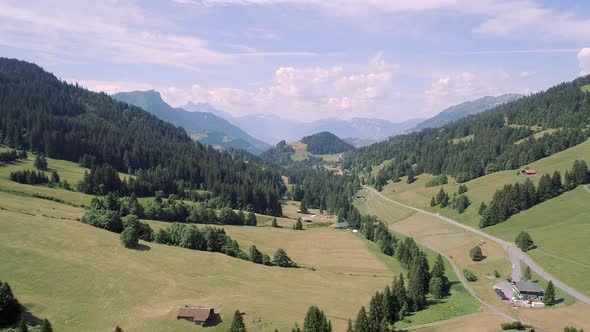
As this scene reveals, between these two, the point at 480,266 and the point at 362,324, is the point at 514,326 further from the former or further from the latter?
the point at 480,266

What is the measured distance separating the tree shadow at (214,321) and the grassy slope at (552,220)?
7336 centimetres

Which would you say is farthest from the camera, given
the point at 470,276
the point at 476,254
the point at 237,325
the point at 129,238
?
the point at 476,254

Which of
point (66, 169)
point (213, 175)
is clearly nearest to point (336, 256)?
point (213, 175)

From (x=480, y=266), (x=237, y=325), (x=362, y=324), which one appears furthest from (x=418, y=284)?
(x=237, y=325)

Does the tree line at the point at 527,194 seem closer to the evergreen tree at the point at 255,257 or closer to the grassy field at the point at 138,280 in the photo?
the grassy field at the point at 138,280

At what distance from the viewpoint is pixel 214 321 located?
60375 mm

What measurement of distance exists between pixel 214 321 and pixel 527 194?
11986cm

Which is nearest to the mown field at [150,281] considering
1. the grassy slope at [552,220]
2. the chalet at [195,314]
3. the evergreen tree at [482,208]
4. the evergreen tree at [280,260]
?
the chalet at [195,314]

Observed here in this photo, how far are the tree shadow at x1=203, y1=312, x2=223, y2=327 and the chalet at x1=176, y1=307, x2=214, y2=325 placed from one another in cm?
49

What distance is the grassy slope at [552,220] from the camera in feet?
297

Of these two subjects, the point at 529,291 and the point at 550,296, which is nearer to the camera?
the point at 550,296

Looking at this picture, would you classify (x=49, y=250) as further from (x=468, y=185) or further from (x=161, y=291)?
(x=468, y=185)

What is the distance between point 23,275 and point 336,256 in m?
74.0

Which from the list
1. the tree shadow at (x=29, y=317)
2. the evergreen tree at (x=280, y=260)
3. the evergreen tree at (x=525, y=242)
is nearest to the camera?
the tree shadow at (x=29, y=317)
